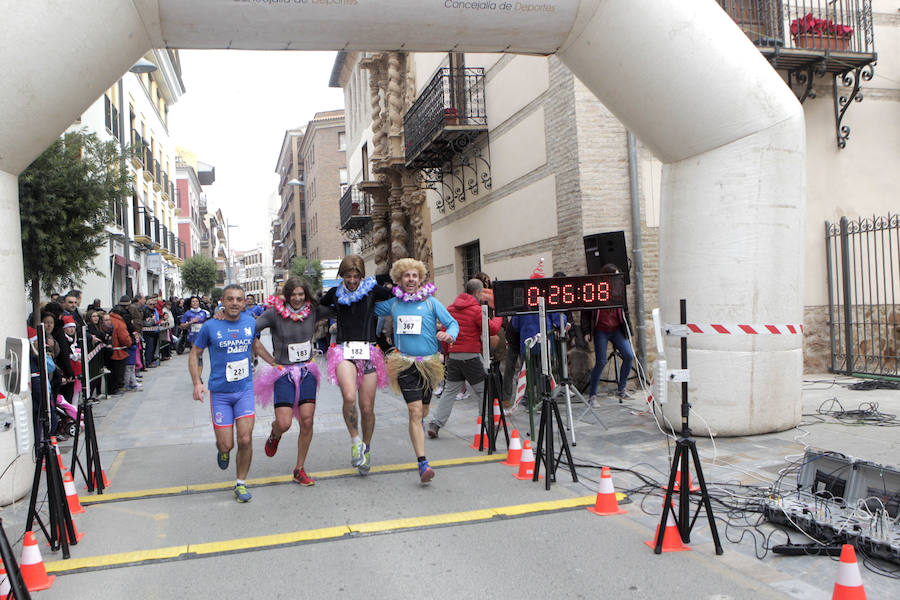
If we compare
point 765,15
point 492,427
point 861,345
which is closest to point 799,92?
point 765,15

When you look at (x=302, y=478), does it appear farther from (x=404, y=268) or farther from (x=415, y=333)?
(x=404, y=268)

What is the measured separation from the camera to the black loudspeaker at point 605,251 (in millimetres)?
10016

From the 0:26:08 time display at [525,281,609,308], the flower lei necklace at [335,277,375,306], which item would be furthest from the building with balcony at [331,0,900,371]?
Answer: the flower lei necklace at [335,277,375,306]

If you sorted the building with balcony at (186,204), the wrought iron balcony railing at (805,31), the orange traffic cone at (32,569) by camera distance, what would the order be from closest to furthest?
the orange traffic cone at (32,569) < the wrought iron balcony railing at (805,31) < the building with balcony at (186,204)

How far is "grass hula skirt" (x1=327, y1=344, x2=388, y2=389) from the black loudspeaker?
14.4ft

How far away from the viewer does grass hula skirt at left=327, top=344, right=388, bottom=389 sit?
21.3 ft

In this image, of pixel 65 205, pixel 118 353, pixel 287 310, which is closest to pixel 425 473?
pixel 287 310

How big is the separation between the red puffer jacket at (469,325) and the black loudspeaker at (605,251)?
7.39 ft

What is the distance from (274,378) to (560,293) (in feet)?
9.98

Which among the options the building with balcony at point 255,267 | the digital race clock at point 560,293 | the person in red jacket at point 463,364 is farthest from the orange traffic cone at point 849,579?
the building with balcony at point 255,267

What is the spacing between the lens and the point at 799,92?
11.9 meters

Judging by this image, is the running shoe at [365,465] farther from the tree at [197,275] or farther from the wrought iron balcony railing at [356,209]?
the tree at [197,275]

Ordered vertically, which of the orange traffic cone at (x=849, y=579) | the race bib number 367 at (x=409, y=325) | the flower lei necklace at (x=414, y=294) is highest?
the flower lei necklace at (x=414, y=294)

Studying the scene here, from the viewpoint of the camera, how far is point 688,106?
7.23 meters
